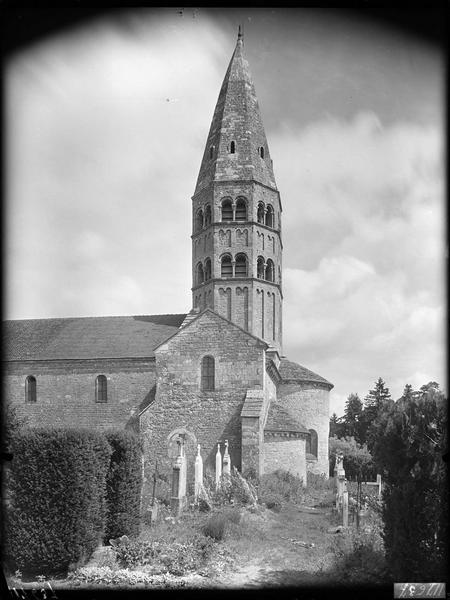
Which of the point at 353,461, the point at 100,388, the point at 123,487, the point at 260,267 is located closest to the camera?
the point at 123,487

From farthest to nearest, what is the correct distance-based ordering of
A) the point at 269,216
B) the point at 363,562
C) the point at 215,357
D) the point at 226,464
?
the point at 269,216, the point at 215,357, the point at 226,464, the point at 363,562

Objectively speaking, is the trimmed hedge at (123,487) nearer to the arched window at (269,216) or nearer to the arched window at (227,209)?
the arched window at (227,209)

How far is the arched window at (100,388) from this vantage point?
109 feet

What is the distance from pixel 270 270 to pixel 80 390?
12889mm

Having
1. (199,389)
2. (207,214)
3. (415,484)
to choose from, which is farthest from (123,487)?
(207,214)

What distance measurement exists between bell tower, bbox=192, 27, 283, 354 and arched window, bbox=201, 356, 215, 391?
7.23m

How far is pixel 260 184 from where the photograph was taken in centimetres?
3747

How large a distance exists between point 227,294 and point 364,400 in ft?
147

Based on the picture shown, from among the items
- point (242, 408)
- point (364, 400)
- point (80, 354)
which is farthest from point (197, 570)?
point (364, 400)

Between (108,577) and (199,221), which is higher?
(199,221)

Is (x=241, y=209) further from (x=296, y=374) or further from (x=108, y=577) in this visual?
(x=108, y=577)

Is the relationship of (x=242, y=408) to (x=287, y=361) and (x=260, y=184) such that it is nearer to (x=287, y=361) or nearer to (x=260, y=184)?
(x=287, y=361)

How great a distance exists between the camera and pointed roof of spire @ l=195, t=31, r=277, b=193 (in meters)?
37.8

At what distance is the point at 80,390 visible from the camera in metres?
33.3
